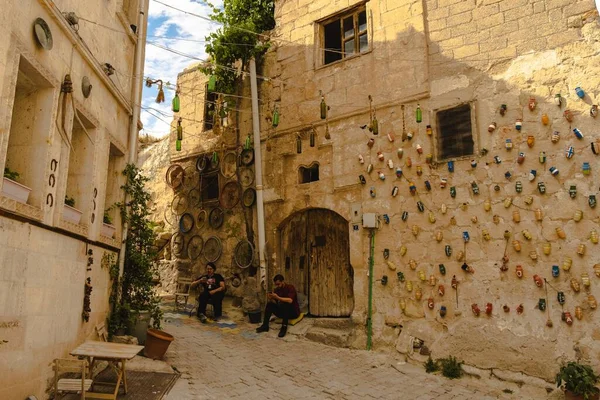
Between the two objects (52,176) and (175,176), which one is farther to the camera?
(175,176)

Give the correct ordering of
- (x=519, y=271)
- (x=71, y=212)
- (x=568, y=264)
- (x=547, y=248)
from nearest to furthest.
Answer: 1. (x=71, y=212)
2. (x=568, y=264)
3. (x=547, y=248)
4. (x=519, y=271)

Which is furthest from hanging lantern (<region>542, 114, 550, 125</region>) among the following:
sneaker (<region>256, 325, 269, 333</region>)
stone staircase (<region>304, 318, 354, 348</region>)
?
sneaker (<region>256, 325, 269, 333</region>)

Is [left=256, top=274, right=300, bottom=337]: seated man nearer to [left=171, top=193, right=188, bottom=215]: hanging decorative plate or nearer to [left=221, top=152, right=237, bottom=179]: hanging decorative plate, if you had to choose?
[left=221, top=152, right=237, bottom=179]: hanging decorative plate

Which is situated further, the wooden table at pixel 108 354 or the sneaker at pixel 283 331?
the sneaker at pixel 283 331

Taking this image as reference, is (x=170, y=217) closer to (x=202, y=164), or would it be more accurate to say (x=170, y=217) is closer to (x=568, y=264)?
(x=202, y=164)

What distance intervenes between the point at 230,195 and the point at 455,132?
17.0ft

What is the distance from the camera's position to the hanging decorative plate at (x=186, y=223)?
10.8 metres

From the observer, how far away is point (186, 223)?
427 inches

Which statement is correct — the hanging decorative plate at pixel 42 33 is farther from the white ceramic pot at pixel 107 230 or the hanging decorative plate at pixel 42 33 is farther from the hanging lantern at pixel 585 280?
the hanging lantern at pixel 585 280

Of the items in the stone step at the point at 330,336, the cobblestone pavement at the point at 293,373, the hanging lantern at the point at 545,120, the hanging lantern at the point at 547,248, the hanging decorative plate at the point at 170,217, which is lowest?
the cobblestone pavement at the point at 293,373

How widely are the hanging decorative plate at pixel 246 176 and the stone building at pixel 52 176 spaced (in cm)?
340

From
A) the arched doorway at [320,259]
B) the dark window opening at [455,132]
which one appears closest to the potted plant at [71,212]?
the arched doorway at [320,259]

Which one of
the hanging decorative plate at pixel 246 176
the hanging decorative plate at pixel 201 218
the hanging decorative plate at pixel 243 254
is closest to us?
the hanging decorative plate at pixel 243 254

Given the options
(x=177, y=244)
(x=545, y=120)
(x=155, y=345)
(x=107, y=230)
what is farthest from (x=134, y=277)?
(x=545, y=120)
